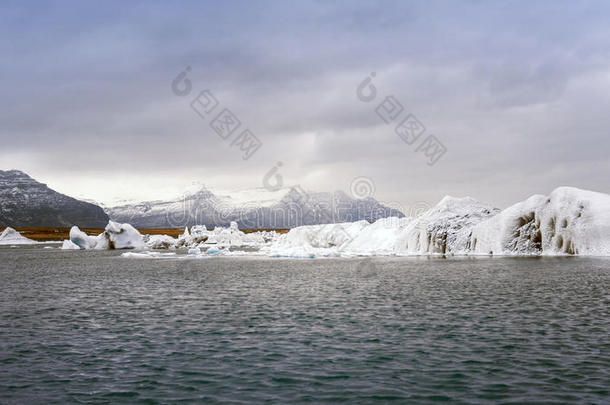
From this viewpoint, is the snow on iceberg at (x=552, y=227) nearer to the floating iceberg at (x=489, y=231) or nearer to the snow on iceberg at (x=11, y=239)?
the floating iceberg at (x=489, y=231)

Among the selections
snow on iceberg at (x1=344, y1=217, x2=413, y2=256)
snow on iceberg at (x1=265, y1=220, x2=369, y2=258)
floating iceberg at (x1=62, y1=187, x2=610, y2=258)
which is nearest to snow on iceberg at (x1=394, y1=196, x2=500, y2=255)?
floating iceberg at (x1=62, y1=187, x2=610, y2=258)

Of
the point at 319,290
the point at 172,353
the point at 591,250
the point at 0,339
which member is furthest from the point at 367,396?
the point at 591,250

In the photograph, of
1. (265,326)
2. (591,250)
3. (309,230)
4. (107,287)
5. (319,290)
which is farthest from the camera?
(309,230)

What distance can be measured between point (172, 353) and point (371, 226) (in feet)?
228

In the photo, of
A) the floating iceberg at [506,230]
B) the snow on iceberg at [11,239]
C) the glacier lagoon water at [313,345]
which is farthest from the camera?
the snow on iceberg at [11,239]

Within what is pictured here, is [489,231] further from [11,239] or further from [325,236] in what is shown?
[11,239]

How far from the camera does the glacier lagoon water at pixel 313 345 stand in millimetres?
10656

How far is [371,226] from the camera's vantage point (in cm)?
8194

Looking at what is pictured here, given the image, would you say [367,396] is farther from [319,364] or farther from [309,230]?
[309,230]

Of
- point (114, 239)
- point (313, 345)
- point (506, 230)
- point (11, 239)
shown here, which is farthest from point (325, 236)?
point (11, 239)

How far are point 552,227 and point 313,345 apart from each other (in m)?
46.6

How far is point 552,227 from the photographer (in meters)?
53.3

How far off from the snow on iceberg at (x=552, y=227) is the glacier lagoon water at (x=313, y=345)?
79.4ft

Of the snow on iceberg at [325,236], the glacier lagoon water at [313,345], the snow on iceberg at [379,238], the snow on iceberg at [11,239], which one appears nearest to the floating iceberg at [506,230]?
the snow on iceberg at [379,238]
